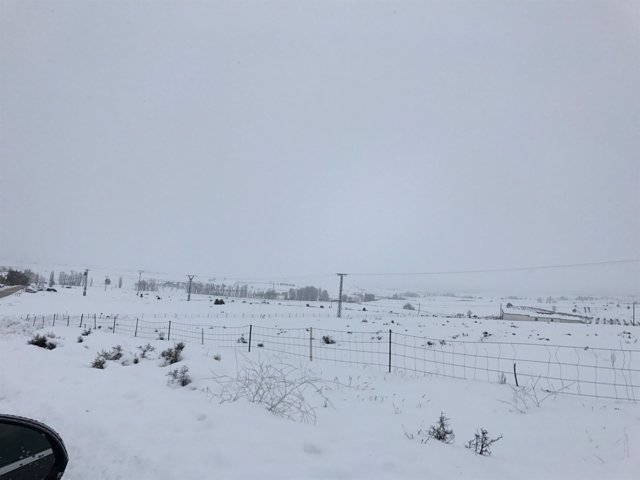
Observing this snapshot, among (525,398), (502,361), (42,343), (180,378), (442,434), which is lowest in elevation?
(502,361)

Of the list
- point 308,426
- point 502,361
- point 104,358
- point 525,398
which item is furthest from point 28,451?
point 502,361

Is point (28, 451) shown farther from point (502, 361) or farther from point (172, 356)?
point (502, 361)

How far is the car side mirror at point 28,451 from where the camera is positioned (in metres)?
2.21

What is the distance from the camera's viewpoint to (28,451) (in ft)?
7.65

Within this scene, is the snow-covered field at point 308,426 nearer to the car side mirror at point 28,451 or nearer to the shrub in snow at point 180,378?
the shrub in snow at point 180,378

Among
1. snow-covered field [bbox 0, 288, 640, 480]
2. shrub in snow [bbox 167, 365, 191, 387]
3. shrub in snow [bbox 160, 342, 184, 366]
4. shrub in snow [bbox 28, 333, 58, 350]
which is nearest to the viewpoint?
snow-covered field [bbox 0, 288, 640, 480]

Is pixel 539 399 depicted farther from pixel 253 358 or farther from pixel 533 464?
pixel 253 358

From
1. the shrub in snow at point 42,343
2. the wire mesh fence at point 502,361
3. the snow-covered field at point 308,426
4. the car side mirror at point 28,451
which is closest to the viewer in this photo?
the car side mirror at point 28,451

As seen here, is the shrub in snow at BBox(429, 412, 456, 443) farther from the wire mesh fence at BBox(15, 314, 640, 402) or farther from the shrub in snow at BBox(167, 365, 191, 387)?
the shrub in snow at BBox(167, 365, 191, 387)

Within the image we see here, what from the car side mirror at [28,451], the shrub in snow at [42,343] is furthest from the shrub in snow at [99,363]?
the car side mirror at [28,451]

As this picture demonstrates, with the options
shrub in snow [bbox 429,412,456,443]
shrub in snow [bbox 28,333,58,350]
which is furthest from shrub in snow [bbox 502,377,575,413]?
shrub in snow [bbox 28,333,58,350]

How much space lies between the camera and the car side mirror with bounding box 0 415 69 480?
2.21 metres

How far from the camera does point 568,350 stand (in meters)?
17.9

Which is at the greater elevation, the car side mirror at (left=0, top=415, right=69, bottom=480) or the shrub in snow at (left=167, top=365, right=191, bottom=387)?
the car side mirror at (left=0, top=415, right=69, bottom=480)
